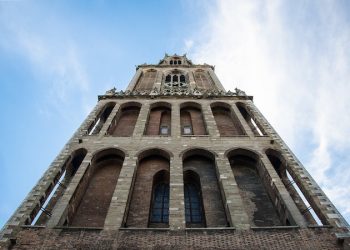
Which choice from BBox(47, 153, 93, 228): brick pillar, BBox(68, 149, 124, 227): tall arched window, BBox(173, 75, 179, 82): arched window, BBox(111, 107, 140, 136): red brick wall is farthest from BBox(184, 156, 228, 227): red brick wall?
BBox(173, 75, 179, 82): arched window

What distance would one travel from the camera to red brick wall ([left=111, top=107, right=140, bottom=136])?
17.8 meters

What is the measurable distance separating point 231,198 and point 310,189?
3.10 metres

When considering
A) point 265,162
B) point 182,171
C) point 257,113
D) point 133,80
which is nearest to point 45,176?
point 182,171

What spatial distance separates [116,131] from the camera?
17.9 m

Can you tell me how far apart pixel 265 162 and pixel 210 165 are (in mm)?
2365

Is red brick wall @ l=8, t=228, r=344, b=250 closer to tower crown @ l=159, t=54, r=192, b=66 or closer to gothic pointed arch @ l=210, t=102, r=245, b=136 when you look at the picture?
gothic pointed arch @ l=210, t=102, r=245, b=136

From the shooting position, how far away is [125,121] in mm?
19062

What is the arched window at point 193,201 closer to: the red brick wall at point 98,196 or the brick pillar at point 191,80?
Answer: the red brick wall at point 98,196

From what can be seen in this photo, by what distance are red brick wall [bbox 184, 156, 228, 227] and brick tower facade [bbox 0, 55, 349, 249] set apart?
0.13 feet

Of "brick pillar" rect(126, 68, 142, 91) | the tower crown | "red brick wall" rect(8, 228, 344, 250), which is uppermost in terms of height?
the tower crown

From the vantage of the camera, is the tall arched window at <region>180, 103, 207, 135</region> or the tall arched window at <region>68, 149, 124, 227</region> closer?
the tall arched window at <region>68, 149, 124, 227</region>

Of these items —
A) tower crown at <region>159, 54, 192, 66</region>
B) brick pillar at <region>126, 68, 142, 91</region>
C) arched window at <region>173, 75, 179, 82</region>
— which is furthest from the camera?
tower crown at <region>159, 54, 192, 66</region>

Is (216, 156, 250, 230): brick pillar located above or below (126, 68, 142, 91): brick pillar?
below

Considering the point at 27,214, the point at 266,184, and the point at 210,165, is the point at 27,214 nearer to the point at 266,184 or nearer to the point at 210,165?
the point at 210,165
